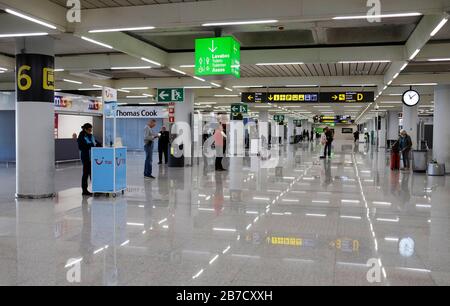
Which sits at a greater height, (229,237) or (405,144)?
(405,144)

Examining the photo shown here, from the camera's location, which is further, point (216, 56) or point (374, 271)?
point (216, 56)

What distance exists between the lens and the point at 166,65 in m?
13.1

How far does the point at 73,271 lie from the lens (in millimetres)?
4789

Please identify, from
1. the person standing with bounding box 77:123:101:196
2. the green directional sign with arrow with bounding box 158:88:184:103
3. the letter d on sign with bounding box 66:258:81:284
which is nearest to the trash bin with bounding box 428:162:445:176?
the green directional sign with arrow with bounding box 158:88:184:103

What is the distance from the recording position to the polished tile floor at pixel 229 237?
4.73 m

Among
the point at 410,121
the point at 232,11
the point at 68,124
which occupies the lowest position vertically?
the point at 68,124

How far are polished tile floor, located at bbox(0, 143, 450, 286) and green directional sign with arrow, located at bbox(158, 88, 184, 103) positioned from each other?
720 centimetres

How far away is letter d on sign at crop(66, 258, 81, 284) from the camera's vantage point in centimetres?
452

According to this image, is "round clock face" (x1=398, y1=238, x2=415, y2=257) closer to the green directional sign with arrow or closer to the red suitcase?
the green directional sign with arrow

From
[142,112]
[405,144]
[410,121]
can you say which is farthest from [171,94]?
[142,112]

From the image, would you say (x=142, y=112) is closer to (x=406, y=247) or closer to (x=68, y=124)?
(x=68, y=124)

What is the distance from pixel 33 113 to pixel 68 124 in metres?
19.8
